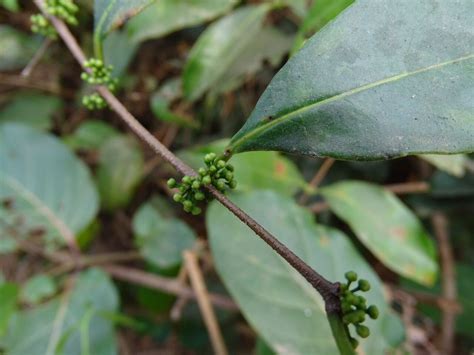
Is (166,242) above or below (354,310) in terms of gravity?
below

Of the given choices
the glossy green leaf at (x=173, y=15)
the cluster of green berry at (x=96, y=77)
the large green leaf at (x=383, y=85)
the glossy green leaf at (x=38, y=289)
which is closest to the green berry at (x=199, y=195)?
the large green leaf at (x=383, y=85)

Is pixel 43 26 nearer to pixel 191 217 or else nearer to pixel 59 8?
pixel 59 8

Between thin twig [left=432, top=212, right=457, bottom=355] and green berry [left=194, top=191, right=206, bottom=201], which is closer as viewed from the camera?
green berry [left=194, top=191, right=206, bottom=201]

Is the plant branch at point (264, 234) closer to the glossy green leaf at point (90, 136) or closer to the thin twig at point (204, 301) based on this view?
the thin twig at point (204, 301)

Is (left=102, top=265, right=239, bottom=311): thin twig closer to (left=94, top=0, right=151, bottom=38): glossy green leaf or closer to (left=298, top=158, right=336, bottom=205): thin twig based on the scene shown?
(left=298, top=158, right=336, bottom=205): thin twig

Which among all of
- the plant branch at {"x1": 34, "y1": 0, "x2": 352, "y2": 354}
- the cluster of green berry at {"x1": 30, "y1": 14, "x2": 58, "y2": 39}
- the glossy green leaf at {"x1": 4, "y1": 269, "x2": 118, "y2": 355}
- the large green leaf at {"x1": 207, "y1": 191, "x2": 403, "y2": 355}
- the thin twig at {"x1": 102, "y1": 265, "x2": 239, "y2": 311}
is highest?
the cluster of green berry at {"x1": 30, "y1": 14, "x2": 58, "y2": 39}

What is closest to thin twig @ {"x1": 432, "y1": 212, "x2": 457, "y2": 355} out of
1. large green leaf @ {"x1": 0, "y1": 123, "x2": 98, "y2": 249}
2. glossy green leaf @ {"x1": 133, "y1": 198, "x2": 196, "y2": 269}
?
glossy green leaf @ {"x1": 133, "y1": 198, "x2": 196, "y2": 269}

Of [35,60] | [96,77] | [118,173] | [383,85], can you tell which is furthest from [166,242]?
[383,85]
